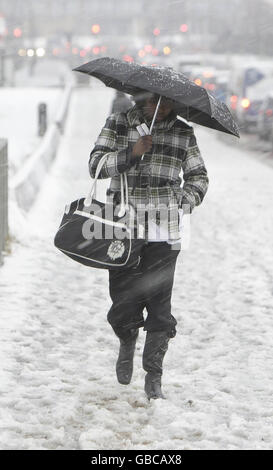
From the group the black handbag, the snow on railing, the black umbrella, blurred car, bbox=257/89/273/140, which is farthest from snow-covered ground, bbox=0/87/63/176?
the black handbag

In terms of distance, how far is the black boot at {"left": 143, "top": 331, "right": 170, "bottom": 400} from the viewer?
5426 mm

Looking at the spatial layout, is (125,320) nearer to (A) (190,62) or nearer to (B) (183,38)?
(A) (190,62)

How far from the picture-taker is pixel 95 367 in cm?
615

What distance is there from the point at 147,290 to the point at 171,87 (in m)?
1.18

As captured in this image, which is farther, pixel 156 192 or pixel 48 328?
pixel 48 328

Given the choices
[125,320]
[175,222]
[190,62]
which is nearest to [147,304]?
[125,320]

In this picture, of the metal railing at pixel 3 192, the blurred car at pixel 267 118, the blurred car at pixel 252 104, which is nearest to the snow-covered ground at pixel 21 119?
the blurred car at pixel 267 118

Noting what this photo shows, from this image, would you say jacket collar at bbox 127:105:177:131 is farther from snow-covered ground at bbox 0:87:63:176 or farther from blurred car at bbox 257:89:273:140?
blurred car at bbox 257:89:273:140

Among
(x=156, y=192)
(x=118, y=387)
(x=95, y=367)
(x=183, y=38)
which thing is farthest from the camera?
(x=183, y=38)

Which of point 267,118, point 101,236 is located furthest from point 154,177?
point 267,118

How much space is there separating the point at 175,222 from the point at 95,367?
1.41m

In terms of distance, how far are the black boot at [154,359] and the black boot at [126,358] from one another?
0.51 ft

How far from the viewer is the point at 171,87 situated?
503 cm

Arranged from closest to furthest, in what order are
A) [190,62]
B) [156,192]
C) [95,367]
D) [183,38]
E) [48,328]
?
[156,192], [95,367], [48,328], [190,62], [183,38]
